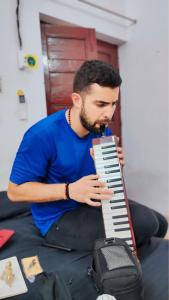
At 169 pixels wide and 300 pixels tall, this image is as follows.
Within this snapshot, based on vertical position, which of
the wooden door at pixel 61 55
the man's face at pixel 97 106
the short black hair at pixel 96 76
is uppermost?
the wooden door at pixel 61 55

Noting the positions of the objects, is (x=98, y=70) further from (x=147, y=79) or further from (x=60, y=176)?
(x=147, y=79)

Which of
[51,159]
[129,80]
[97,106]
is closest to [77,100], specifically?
[97,106]

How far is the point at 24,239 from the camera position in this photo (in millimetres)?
1306

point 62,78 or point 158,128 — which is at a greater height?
point 62,78

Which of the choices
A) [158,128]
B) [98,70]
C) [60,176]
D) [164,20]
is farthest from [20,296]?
[164,20]

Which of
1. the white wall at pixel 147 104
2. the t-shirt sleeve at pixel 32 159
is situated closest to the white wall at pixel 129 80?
→ the white wall at pixel 147 104

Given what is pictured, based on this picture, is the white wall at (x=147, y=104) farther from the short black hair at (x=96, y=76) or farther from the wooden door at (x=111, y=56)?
the short black hair at (x=96, y=76)

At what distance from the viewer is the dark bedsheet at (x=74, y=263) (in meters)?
0.92

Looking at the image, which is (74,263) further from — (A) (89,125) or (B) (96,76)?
(B) (96,76)

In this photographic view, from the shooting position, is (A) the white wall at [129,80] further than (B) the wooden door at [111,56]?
No

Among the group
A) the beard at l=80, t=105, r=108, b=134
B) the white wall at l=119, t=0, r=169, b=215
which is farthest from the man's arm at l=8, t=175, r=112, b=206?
the white wall at l=119, t=0, r=169, b=215

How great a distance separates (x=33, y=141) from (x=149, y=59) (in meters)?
1.89

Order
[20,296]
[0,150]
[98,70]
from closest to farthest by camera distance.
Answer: [20,296]
[98,70]
[0,150]

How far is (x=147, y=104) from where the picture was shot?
8.79 ft
